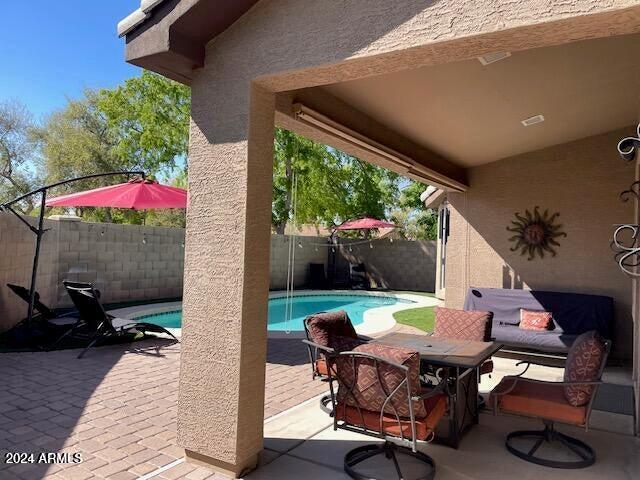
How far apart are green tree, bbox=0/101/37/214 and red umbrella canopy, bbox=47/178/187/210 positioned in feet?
79.1

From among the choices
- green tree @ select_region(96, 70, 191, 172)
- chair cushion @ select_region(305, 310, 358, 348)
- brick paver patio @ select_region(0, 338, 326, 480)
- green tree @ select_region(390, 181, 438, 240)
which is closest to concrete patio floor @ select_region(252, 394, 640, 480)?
brick paver patio @ select_region(0, 338, 326, 480)

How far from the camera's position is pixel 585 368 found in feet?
12.4

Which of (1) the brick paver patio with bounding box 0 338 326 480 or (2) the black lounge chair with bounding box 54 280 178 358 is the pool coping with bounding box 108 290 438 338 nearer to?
(2) the black lounge chair with bounding box 54 280 178 358

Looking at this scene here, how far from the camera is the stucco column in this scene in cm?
348

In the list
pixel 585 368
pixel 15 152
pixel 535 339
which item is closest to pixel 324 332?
pixel 585 368

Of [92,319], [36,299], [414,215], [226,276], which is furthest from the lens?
[414,215]

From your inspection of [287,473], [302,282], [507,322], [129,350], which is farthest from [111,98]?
[287,473]

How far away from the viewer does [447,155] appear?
27.0 ft

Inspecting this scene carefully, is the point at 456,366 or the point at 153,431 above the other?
the point at 456,366

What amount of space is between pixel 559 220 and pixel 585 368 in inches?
211

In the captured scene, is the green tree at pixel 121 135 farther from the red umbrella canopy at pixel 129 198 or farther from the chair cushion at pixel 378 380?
the chair cushion at pixel 378 380

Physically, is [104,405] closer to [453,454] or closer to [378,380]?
[378,380]

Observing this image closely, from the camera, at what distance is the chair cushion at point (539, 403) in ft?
12.5

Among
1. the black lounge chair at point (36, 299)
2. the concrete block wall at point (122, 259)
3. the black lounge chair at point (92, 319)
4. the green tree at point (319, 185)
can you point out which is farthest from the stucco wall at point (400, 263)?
the black lounge chair at point (36, 299)
